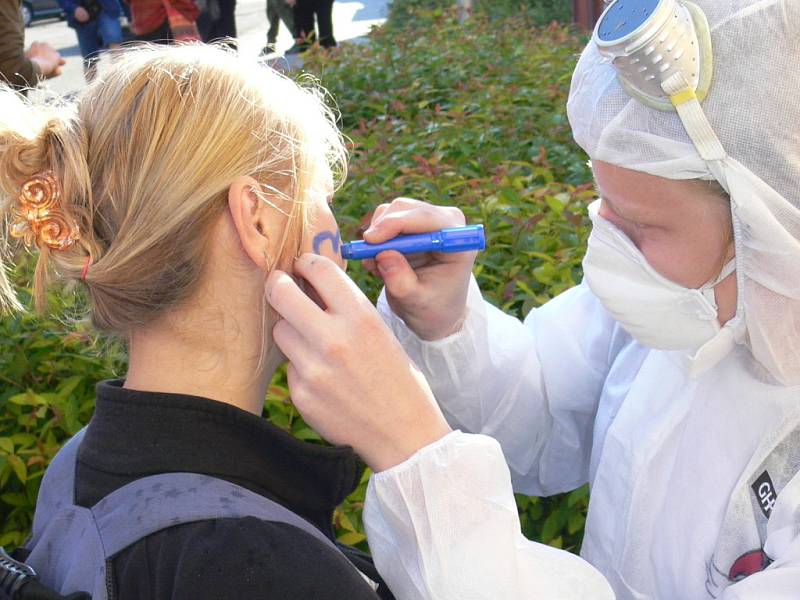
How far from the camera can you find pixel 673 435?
178 cm

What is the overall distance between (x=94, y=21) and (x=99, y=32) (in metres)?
0.15

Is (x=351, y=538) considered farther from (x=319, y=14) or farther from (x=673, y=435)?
(x=319, y=14)

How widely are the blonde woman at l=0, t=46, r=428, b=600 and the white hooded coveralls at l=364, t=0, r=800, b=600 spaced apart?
16 centimetres

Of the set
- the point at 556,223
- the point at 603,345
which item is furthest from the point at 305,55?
the point at 603,345

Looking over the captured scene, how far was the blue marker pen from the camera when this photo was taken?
A: 179 centimetres

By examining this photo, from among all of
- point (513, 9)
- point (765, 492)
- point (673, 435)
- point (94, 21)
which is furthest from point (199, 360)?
point (513, 9)

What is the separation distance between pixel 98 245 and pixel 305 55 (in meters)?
4.61

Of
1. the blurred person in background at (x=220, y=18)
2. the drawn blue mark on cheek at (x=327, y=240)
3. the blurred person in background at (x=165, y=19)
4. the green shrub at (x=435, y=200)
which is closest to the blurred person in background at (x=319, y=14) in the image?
the blurred person in background at (x=220, y=18)

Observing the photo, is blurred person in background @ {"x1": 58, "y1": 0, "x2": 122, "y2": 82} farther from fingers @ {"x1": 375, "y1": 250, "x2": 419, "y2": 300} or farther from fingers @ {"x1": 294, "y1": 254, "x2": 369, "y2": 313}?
fingers @ {"x1": 294, "y1": 254, "x2": 369, "y2": 313}

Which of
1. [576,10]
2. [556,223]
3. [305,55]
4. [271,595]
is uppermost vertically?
[271,595]

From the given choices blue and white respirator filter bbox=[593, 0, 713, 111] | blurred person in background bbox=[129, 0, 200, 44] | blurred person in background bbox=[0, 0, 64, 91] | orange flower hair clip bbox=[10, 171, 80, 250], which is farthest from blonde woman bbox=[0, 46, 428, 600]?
blurred person in background bbox=[129, 0, 200, 44]

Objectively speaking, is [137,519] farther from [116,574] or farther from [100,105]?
[100,105]

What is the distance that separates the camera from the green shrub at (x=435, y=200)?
89.4 inches

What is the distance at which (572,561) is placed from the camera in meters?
1.54
